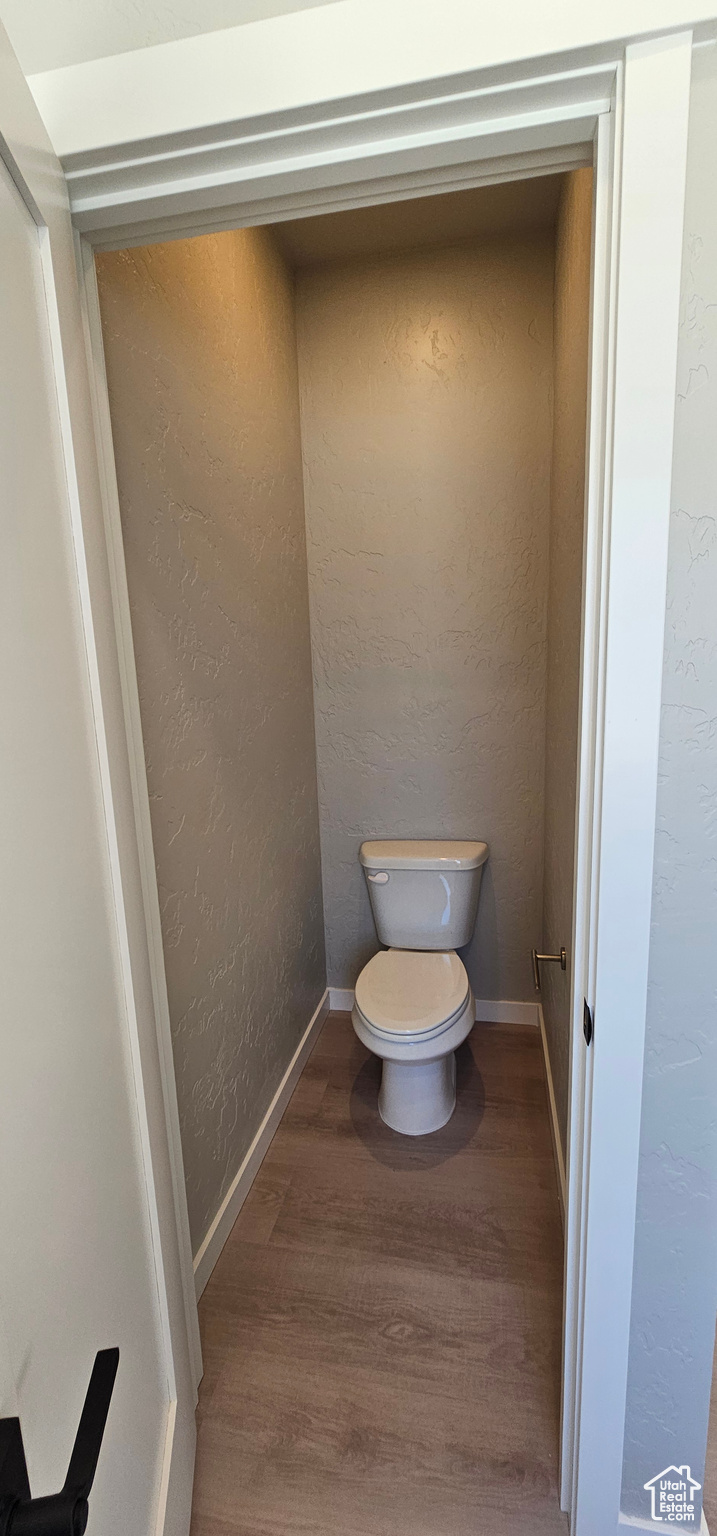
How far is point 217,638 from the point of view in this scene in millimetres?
1531

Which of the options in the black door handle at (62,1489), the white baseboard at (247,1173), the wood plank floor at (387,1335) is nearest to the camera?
the black door handle at (62,1489)

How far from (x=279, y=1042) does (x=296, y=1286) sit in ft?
1.99

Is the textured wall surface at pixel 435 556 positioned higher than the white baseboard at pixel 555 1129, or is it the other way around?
the textured wall surface at pixel 435 556

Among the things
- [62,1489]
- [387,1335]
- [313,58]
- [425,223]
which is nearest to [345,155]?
[313,58]

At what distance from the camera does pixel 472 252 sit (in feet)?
6.41

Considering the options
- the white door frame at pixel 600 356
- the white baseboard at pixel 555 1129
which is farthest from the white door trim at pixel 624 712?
the white baseboard at pixel 555 1129

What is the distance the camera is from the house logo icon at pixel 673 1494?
1004 mm

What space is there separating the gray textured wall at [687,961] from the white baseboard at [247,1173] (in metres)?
0.88

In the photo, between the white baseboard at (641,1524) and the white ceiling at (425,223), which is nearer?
the white baseboard at (641,1524)

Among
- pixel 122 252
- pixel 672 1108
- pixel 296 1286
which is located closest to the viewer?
pixel 672 1108

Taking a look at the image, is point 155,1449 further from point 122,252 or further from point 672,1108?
point 122,252

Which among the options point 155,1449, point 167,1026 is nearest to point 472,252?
point 167,1026

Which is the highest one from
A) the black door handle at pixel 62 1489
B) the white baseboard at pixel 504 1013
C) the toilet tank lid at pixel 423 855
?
the black door handle at pixel 62 1489

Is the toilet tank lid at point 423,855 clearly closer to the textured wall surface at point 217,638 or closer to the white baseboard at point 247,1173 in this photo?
the textured wall surface at point 217,638
